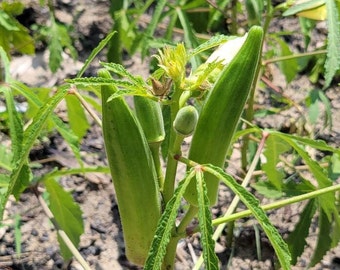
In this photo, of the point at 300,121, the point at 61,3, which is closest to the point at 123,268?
the point at 300,121

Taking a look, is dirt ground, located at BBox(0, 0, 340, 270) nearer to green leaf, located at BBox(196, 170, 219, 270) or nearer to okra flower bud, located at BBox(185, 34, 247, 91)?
okra flower bud, located at BBox(185, 34, 247, 91)

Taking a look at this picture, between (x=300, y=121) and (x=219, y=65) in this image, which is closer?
(x=219, y=65)

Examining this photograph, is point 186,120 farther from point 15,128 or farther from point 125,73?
point 15,128

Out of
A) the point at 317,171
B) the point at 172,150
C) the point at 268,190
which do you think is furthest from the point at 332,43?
the point at 172,150

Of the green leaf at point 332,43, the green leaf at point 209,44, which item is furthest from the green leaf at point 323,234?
the green leaf at point 209,44

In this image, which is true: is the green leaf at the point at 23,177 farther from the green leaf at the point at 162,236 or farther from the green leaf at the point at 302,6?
Result: the green leaf at the point at 302,6

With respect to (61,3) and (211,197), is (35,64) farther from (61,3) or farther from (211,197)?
(211,197)

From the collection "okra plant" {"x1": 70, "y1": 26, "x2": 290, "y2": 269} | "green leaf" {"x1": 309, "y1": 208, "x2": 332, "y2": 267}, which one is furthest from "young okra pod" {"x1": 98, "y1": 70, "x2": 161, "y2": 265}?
"green leaf" {"x1": 309, "y1": 208, "x2": 332, "y2": 267}
